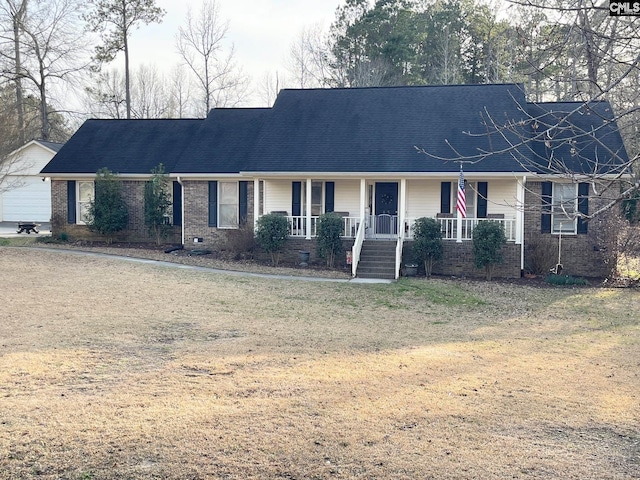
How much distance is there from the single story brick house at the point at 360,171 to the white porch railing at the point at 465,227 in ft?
0.15

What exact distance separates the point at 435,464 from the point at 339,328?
6.19m

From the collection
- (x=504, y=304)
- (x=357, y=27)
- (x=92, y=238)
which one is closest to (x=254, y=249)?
(x=92, y=238)

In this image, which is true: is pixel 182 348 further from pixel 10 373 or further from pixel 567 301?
pixel 567 301

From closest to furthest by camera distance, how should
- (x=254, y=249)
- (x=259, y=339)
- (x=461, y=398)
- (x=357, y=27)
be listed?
1. (x=461, y=398)
2. (x=259, y=339)
3. (x=254, y=249)
4. (x=357, y=27)

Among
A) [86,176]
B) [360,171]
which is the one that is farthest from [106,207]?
[360,171]

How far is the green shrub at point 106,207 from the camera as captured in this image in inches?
913

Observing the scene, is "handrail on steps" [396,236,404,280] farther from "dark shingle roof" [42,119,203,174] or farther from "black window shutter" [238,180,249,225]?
"dark shingle roof" [42,119,203,174]

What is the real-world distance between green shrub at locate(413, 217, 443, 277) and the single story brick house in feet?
2.13

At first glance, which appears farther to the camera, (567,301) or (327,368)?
(567,301)

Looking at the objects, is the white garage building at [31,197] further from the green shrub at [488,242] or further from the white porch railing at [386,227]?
the green shrub at [488,242]

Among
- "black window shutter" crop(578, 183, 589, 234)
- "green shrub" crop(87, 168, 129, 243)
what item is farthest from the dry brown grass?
"green shrub" crop(87, 168, 129, 243)

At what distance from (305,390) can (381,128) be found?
16.5m

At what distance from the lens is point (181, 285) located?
15227 millimetres

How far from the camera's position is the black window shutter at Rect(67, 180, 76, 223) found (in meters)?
24.9
